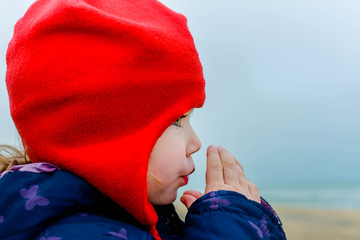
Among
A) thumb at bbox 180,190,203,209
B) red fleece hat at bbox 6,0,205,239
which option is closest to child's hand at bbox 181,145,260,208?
thumb at bbox 180,190,203,209

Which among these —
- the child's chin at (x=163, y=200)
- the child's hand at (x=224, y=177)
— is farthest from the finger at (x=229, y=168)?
the child's chin at (x=163, y=200)

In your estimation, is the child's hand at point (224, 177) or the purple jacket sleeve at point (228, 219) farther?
the child's hand at point (224, 177)

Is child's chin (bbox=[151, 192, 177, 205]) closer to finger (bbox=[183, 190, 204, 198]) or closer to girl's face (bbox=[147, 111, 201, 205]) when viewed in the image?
girl's face (bbox=[147, 111, 201, 205])

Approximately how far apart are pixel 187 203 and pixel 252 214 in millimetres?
149

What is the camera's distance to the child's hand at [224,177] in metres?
0.68

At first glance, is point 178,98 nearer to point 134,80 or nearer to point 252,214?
point 134,80

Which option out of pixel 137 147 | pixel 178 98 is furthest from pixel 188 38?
pixel 137 147

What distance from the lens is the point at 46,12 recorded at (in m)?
0.59

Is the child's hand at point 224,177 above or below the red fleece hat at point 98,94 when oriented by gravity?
below

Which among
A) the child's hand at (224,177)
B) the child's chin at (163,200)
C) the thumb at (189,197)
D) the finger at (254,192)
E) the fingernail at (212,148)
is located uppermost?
the fingernail at (212,148)

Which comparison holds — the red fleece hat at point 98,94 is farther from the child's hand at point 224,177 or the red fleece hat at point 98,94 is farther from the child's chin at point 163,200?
the child's hand at point 224,177

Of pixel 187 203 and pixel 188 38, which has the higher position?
pixel 188 38

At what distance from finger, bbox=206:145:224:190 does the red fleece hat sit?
5.8 inches

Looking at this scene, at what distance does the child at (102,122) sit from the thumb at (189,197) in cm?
10
